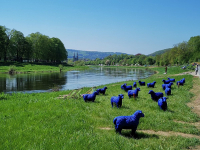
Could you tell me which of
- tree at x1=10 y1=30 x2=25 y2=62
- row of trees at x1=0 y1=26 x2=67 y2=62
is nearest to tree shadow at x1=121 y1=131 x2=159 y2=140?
row of trees at x1=0 y1=26 x2=67 y2=62

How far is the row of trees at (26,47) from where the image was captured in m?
68.1

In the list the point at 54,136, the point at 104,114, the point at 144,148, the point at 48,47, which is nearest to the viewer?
the point at 144,148

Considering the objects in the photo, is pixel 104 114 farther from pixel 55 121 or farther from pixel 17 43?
pixel 17 43

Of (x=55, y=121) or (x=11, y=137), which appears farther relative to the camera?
(x=55, y=121)

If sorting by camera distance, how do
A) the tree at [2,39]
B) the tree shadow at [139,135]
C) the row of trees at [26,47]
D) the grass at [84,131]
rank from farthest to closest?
the row of trees at [26,47]
the tree at [2,39]
the tree shadow at [139,135]
the grass at [84,131]

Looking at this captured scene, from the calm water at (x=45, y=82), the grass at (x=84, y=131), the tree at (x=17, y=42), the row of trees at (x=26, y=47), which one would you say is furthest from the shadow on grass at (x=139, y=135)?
the tree at (x=17, y=42)

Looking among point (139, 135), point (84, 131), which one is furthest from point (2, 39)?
point (139, 135)

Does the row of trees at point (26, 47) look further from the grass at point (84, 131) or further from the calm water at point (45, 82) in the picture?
the grass at point (84, 131)

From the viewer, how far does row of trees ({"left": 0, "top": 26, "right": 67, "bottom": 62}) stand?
223ft

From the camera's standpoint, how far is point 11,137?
18.5 feet

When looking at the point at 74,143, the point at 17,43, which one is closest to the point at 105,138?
the point at 74,143

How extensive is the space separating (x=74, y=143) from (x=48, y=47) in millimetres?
82873

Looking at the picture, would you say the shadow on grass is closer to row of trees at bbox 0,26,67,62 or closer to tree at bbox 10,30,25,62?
row of trees at bbox 0,26,67,62

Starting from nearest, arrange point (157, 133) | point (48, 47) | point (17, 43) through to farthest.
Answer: point (157, 133)
point (17, 43)
point (48, 47)
